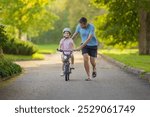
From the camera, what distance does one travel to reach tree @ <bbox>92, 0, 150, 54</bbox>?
4147cm

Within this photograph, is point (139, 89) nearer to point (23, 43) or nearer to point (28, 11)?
point (23, 43)

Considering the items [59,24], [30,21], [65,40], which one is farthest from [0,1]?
[59,24]

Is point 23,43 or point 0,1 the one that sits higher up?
point 0,1

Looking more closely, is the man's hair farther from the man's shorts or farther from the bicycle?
the bicycle

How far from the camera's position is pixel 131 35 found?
143 feet

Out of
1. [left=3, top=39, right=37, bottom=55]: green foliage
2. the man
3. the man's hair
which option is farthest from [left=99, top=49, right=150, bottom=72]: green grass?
[left=3, top=39, right=37, bottom=55]: green foliage

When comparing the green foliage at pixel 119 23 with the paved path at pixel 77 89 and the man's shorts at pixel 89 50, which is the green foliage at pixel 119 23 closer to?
the man's shorts at pixel 89 50

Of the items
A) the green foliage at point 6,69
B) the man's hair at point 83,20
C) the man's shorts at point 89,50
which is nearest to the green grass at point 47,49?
the green foliage at point 6,69

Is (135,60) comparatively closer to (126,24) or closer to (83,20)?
(83,20)

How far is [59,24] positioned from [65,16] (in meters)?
2.11

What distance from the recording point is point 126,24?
43688 millimetres

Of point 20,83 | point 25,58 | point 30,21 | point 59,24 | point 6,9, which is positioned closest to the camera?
point 20,83

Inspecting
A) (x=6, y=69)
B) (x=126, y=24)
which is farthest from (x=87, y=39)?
(x=126, y=24)

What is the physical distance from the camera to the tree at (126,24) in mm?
41469
